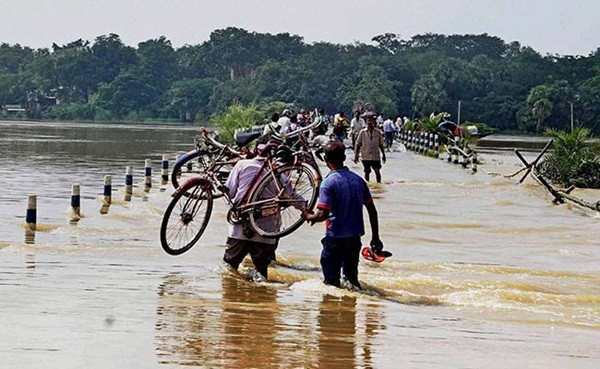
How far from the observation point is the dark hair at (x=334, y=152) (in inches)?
431

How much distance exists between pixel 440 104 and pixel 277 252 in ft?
319

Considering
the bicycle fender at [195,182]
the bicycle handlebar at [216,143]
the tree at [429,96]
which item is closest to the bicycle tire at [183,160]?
the bicycle handlebar at [216,143]

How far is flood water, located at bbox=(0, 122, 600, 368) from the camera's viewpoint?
8.27 metres

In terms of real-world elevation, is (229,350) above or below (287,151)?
below

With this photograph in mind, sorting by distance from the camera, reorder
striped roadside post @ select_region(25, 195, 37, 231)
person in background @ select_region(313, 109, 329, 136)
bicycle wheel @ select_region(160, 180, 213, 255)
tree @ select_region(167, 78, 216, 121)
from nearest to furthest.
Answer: bicycle wheel @ select_region(160, 180, 213, 255) < person in background @ select_region(313, 109, 329, 136) < striped roadside post @ select_region(25, 195, 37, 231) < tree @ select_region(167, 78, 216, 121)

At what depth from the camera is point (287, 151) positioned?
1266cm

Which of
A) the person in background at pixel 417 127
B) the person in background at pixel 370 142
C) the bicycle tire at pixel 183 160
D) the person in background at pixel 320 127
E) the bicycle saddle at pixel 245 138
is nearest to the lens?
the bicycle saddle at pixel 245 138

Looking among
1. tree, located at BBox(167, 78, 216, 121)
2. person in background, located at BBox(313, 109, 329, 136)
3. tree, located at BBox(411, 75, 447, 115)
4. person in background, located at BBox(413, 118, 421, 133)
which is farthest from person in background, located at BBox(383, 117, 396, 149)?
tree, located at BBox(167, 78, 216, 121)

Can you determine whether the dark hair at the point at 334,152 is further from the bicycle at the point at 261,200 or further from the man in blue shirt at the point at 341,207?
the bicycle at the point at 261,200

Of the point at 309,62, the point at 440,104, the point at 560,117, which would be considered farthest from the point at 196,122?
the point at 560,117

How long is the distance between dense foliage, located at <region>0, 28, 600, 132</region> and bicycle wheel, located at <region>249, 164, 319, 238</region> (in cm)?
7738

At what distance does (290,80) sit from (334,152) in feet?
405

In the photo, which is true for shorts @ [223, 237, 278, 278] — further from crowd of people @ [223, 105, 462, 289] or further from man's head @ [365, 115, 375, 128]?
man's head @ [365, 115, 375, 128]

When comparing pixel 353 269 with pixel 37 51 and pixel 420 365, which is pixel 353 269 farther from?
pixel 37 51
